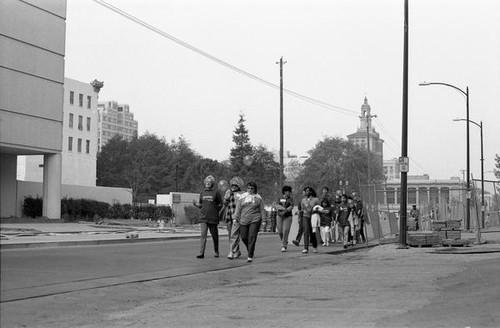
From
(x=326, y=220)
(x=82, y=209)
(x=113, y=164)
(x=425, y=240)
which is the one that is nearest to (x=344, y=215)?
(x=326, y=220)

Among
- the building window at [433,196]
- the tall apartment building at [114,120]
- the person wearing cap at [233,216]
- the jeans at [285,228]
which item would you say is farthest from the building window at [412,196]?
the tall apartment building at [114,120]

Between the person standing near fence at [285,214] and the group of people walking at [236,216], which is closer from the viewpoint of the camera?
A: the group of people walking at [236,216]

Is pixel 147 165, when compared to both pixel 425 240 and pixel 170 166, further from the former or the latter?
pixel 425 240

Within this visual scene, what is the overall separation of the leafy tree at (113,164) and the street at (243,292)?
311ft

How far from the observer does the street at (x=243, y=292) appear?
6.86m

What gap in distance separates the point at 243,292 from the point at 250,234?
478cm

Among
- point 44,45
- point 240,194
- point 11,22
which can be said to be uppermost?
point 44,45

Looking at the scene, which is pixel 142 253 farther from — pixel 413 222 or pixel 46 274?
pixel 413 222

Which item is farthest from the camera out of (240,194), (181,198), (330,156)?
(330,156)

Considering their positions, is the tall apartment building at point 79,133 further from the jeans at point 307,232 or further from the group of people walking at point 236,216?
the group of people walking at point 236,216

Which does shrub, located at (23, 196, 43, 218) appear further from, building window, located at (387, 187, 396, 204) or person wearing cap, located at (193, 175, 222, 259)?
person wearing cap, located at (193, 175, 222, 259)

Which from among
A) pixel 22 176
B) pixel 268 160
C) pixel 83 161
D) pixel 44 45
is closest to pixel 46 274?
pixel 44 45

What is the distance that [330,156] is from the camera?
2926 inches

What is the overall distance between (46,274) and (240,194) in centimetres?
524
